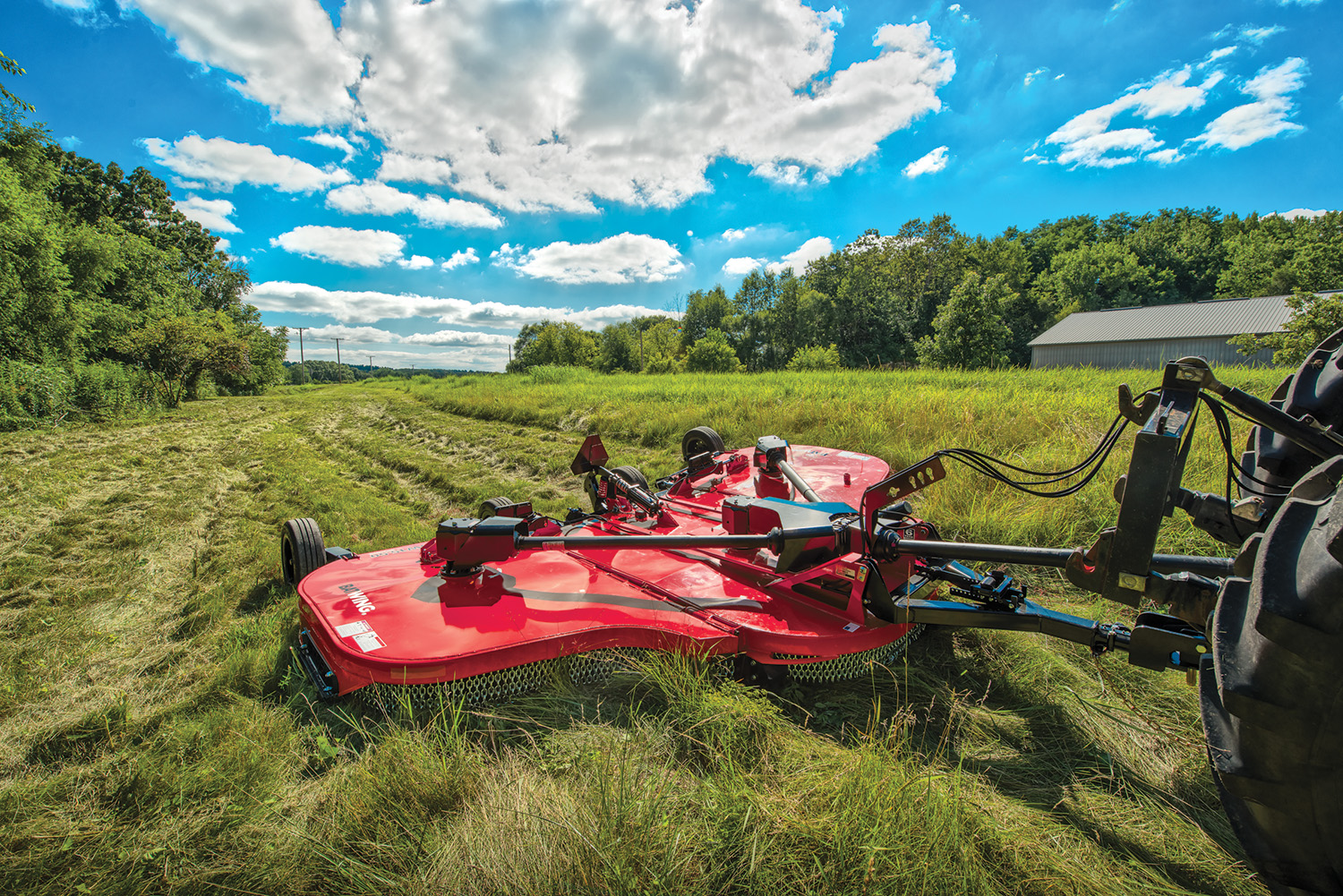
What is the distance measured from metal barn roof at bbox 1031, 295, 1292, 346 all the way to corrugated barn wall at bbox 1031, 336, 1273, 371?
1.32 ft

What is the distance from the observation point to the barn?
109 ft

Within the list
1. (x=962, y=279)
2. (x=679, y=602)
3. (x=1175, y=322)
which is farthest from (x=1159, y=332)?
(x=679, y=602)

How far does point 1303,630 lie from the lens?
41.3 inches

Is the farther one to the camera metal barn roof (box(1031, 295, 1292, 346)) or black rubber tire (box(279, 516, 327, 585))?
metal barn roof (box(1031, 295, 1292, 346))

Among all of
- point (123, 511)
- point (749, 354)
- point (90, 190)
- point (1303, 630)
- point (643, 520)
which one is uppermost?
point (90, 190)

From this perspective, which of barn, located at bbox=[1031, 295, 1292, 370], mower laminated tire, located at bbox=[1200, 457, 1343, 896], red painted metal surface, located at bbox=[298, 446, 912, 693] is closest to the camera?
mower laminated tire, located at bbox=[1200, 457, 1343, 896]

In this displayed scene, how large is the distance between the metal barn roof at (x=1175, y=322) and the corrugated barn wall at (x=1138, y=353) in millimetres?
401

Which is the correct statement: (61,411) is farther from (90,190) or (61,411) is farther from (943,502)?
(90,190)

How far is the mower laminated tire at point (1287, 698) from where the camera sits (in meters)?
1.04

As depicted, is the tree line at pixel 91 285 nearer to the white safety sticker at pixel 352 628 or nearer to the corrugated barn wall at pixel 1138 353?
the white safety sticker at pixel 352 628

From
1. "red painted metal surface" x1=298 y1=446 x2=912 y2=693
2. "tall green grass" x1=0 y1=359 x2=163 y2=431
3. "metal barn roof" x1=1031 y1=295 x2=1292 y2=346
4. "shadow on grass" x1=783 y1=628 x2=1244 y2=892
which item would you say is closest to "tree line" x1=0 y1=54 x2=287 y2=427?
"tall green grass" x1=0 y1=359 x2=163 y2=431

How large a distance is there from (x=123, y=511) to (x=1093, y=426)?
1139cm

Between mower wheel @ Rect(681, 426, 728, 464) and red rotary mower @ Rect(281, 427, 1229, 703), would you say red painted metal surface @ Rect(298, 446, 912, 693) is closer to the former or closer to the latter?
red rotary mower @ Rect(281, 427, 1229, 703)

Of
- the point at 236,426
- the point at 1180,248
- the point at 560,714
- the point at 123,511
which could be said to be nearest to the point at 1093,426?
the point at 560,714
